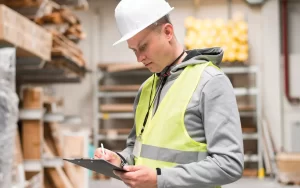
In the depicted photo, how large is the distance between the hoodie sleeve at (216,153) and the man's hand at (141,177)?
0.03 metres

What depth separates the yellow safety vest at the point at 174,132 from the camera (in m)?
1.83

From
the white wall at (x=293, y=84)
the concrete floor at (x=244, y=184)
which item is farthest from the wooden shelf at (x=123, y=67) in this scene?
the white wall at (x=293, y=84)

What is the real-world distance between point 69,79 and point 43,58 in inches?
120

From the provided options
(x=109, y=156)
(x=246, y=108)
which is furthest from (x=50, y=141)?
(x=246, y=108)

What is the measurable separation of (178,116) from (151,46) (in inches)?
11.6

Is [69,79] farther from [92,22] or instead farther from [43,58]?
[92,22]

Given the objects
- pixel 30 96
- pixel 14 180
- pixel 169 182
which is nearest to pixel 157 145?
pixel 169 182

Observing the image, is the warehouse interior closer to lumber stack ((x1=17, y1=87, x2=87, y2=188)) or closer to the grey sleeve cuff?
lumber stack ((x1=17, y1=87, x2=87, y2=188))

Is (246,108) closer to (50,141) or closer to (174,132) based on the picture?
(50,141)

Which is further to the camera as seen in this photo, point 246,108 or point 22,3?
point 246,108

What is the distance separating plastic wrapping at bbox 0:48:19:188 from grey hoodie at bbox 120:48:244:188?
2035 millimetres

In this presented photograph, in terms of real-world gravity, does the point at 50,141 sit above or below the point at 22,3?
below

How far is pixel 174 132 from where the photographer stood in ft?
6.07

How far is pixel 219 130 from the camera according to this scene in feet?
5.74
